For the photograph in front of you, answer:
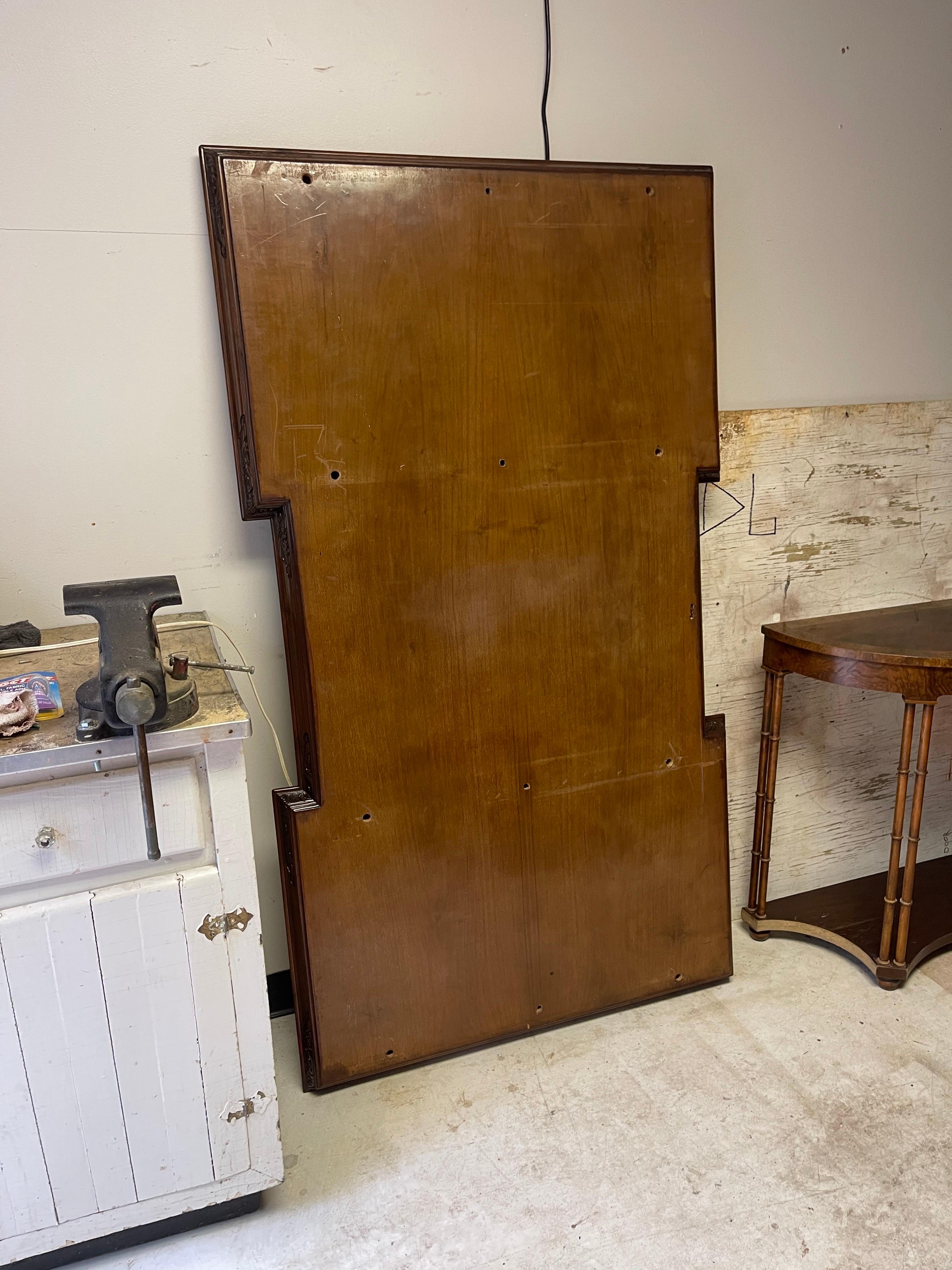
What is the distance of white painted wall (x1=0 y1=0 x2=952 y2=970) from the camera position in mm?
1531

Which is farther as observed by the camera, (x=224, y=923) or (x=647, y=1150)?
(x=647, y=1150)

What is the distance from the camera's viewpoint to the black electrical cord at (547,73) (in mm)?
1736

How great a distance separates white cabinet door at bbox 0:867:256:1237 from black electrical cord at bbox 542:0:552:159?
1.51 meters

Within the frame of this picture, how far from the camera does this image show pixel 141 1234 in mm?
1424

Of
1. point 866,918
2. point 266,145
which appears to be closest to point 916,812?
point 866,918

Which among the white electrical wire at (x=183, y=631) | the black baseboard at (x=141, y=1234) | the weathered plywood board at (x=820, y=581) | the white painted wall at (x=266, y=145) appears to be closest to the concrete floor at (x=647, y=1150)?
the black baseboard at (x=141, y=1234)

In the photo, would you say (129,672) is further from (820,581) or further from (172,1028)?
(820,581)

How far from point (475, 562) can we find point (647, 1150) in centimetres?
108

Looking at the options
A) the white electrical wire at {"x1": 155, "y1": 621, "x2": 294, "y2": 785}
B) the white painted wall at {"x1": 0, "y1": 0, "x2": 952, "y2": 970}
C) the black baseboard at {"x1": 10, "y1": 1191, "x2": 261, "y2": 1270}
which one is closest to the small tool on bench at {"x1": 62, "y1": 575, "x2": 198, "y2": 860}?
the white electrical wire at {"x1": 155, "y1": 621, "x2": 294, "y2": 785}

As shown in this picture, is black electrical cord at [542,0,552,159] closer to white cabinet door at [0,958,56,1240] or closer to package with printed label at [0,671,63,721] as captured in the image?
package with printed label at [0,671,63,721]

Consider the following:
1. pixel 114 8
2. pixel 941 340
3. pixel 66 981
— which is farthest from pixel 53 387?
pixel 941 340

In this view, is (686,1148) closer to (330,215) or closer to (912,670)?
(912,670)

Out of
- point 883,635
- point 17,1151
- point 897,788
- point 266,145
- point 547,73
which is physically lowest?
point 17,1151

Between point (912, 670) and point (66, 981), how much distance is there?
157 cm
